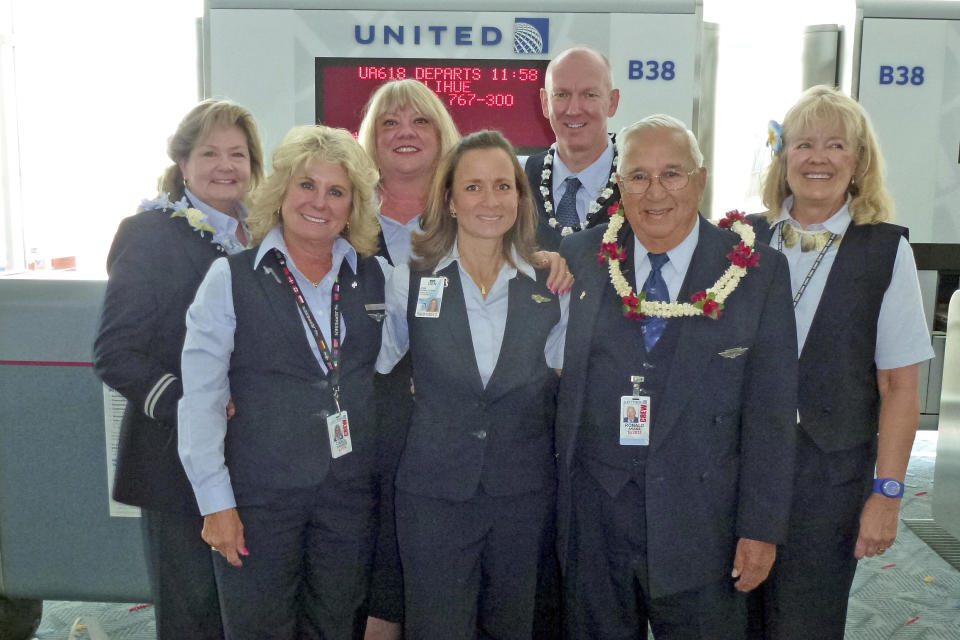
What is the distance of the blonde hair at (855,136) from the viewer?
2088 millimetres

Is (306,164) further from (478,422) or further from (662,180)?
(662,180)

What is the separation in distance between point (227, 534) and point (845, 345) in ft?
5.33

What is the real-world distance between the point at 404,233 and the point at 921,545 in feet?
10.8

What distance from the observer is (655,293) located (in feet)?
6.32

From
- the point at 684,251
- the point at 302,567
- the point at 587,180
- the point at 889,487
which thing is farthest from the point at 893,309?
the point at 302,567

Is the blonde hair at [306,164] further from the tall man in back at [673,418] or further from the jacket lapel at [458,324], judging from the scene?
the tall man in back at [673,418]

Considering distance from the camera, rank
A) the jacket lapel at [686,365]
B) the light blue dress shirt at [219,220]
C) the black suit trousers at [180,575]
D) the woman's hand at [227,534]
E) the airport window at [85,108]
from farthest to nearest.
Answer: the airport window at [85,108] < the light blue dress shirt at [219,220] < the black suit trousers at [180,575] < the woman's hand at [227,534] < the jacket lapel at [686,365]

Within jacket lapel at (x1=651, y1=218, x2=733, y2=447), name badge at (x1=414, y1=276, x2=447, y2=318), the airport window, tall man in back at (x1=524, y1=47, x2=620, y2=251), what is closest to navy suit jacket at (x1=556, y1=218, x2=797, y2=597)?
jacket lapel at (x1=651, y1=218, x2=733, y2=447)

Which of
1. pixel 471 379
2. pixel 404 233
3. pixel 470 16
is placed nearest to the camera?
pixel 471 379

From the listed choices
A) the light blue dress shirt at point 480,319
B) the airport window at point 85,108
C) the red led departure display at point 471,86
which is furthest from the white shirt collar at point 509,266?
the airport window at point 85,108

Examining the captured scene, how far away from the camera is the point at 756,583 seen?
1896 mm

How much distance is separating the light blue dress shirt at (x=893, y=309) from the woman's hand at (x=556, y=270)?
58 cm

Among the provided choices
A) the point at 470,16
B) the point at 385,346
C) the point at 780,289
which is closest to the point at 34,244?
the point at 470,16

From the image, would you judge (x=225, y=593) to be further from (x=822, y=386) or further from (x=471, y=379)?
(x=822, y=386)
